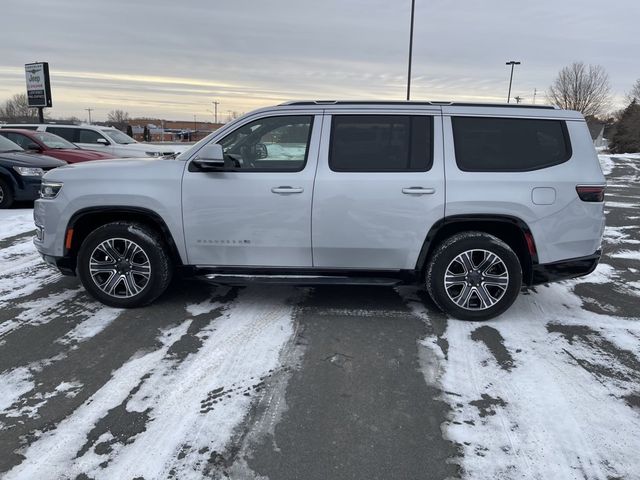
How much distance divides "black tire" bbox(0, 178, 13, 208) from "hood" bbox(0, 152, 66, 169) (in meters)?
0.41

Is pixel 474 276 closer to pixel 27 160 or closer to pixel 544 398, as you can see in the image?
pixel 544 398

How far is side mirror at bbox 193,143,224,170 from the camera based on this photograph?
429 cm

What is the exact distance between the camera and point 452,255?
4406mm

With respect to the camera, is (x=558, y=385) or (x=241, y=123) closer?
(x=558, y=385)

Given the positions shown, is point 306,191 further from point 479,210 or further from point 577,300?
point 577,300

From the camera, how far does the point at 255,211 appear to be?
4.43 m

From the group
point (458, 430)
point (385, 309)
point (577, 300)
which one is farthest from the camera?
point (577, 300)

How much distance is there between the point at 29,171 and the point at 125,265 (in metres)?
6.73

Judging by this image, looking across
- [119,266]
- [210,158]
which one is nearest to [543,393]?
[210,158]

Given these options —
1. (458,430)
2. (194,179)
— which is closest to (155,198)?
(194,179)

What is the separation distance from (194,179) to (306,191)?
1014 mm

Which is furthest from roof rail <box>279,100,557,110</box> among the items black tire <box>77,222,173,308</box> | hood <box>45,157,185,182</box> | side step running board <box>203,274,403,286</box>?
black tire <box>77,222,173,308</box>

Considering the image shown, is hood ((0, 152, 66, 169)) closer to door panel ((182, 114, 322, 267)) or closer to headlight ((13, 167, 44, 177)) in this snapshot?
headlight ((13, 167, 44, 177))

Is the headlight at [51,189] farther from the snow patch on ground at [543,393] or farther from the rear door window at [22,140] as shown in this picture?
the rear door window at [22,140]
